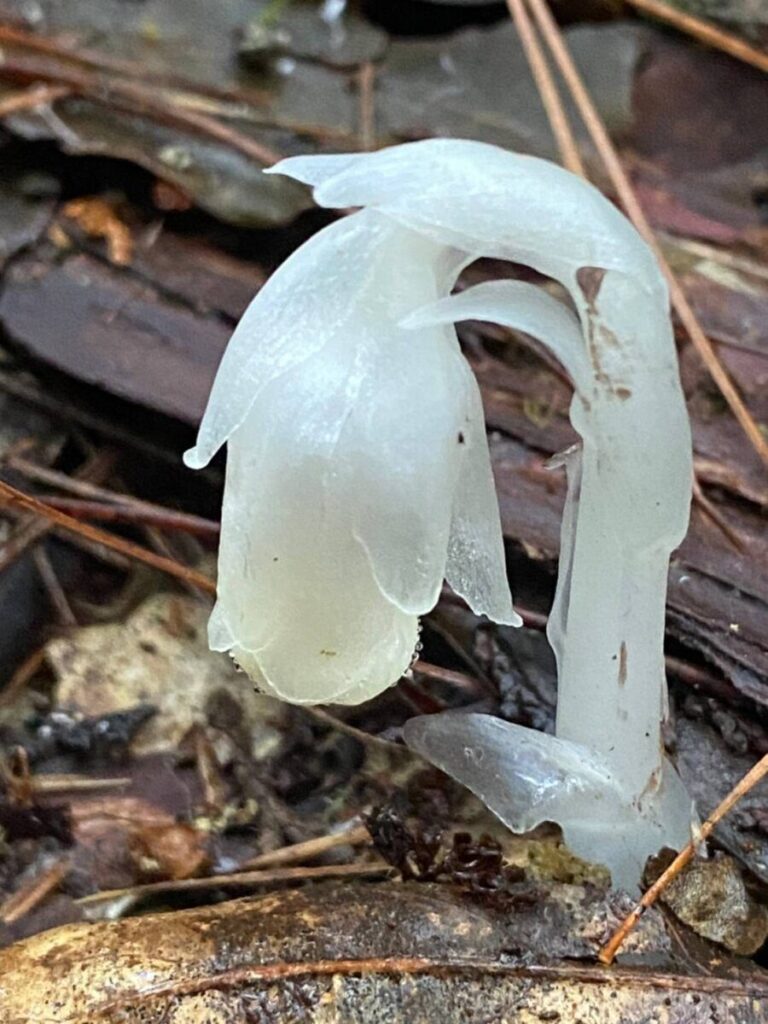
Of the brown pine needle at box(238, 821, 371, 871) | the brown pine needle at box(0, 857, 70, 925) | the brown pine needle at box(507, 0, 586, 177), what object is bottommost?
the brown pine needle at box(0, 857, 70, 925)

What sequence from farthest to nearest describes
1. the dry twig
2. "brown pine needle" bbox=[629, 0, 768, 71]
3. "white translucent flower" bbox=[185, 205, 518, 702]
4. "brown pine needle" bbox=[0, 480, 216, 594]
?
"brown pine needle" bbox=[629, 0, 768, 71] < "brown pine needle" bbox=[0, 480, 216, 594] < the dry twig < "white translucent flower" bbox=[185, 205, 518, 702]

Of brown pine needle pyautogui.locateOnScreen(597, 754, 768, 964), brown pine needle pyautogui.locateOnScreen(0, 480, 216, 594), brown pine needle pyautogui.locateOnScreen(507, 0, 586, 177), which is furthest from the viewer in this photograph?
brown pine needle pyautogui.locateOnScreen(507, 0, 586, 177)

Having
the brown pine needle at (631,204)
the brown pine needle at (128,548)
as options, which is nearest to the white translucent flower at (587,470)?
the brown pine needle at (128,548)

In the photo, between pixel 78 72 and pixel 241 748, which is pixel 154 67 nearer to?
pixel 78 72

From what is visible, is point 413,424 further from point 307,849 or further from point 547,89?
point 547,89

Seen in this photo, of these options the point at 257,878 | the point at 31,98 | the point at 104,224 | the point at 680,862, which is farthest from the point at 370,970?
the point at 31,98

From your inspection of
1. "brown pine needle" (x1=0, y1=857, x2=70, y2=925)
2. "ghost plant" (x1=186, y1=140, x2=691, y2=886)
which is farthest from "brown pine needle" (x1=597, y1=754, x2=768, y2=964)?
"brown pine needle" (x1=0, y1=857, x2=70, y2=925)

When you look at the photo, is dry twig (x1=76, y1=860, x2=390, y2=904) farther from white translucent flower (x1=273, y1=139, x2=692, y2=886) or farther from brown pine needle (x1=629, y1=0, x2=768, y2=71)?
brown pine needle (x1=629, y1=0, x2=768, y2=71)
